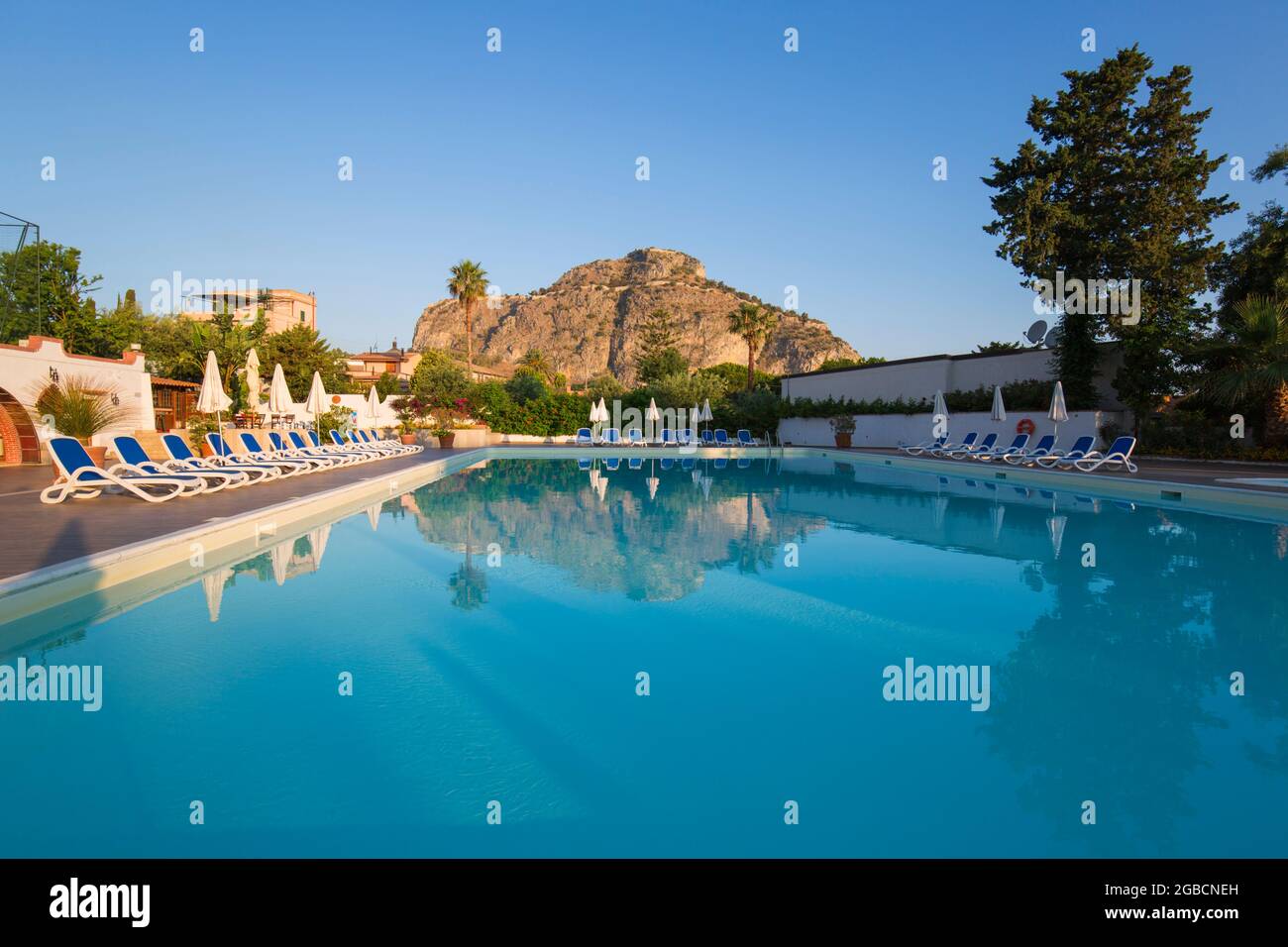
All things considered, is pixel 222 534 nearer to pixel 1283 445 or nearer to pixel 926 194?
pixel 1283 445

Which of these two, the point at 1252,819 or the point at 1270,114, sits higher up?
the point at 1270,114

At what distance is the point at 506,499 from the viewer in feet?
39.0

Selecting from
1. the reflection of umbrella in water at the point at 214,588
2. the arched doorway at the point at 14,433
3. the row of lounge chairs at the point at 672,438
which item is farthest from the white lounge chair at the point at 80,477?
the row of lounge chairs at the point at 672,438

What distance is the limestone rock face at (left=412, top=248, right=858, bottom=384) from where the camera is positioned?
3585 inches

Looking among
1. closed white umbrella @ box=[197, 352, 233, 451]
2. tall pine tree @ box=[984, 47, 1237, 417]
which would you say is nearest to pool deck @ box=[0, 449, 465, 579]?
closed white umbrella @ box=[197, 352, 233, 451]

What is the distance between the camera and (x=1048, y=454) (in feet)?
54.5

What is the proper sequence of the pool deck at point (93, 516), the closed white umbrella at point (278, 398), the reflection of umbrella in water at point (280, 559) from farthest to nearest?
the closed white umbrella at point (278, 398) < the reflection of umbrella in water at point (280, 559) < the pool deck at point (93, 516)

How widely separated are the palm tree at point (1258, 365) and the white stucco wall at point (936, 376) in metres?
3.29

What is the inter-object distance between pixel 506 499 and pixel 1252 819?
34.5 feet

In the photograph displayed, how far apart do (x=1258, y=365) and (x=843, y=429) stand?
40.5 feet

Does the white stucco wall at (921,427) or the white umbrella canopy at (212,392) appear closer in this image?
the white umbrella canopy at (212,392)

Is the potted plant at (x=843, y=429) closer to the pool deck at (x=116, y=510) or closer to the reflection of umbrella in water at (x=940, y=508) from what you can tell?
the pool deck at (x=116, y=510)

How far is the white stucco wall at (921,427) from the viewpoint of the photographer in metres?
19.3
